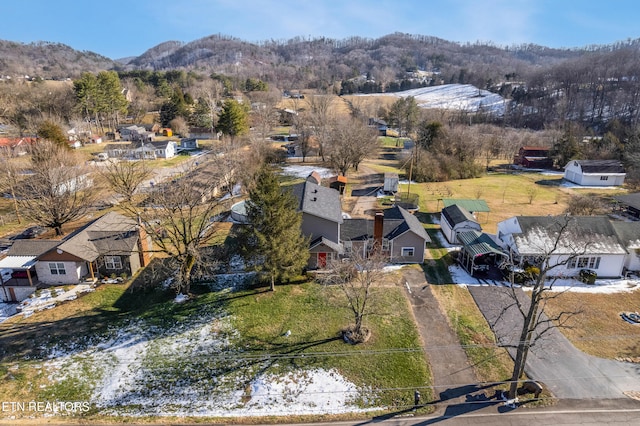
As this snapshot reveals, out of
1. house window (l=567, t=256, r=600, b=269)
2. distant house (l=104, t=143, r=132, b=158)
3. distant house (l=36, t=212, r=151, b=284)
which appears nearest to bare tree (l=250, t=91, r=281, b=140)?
distant house (l=104, t=143, r=132, b=158)

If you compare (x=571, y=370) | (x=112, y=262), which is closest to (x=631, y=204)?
(x=571, y=370)

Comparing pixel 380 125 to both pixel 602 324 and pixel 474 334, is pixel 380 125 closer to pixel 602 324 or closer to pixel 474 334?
pixel 602 324

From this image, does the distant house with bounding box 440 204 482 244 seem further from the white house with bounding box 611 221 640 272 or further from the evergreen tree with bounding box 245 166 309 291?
the evergreen tree with bounding box 245 166 309 291

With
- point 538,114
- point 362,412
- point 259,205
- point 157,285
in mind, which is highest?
point 538,114

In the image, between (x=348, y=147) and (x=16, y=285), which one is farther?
(x=348, y=147)

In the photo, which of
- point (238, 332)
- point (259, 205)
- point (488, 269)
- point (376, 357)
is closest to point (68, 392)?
point (238, 332)

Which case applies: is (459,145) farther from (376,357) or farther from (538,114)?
(538,114)
